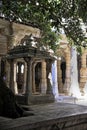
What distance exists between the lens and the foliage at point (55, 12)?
7496 mm

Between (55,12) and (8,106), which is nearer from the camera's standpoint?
(8,106)

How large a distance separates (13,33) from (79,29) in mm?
9319

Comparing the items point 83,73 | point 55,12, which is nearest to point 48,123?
point 55,12

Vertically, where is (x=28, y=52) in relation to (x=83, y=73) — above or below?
above

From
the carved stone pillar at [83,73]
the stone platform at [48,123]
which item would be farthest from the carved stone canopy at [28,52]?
the carved stone pillar at [83,73]

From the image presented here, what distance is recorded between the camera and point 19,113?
6.80 meters

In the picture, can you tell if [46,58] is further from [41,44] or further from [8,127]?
[8,127]

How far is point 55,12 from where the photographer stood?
792 cm

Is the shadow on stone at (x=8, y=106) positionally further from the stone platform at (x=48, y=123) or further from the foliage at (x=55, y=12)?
the foliage at (x=55, y=12)

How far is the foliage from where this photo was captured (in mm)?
7496

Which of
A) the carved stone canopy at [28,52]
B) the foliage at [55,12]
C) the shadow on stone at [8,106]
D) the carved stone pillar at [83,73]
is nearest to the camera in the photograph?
the shadow on stone at [8,106]

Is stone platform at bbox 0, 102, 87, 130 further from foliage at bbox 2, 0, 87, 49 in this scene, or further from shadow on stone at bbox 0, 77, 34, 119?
foliage at bbox 2, 0, 87, 49

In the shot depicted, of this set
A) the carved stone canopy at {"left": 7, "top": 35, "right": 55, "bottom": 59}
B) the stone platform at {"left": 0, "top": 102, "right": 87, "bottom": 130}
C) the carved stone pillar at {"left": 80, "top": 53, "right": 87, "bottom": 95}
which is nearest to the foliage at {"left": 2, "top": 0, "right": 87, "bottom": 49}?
the carved stone canopy at {"left": 7, "top": 35, "right": 55, "bottom": 59}

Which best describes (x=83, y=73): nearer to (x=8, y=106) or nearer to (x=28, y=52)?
(x=28, y=52)
